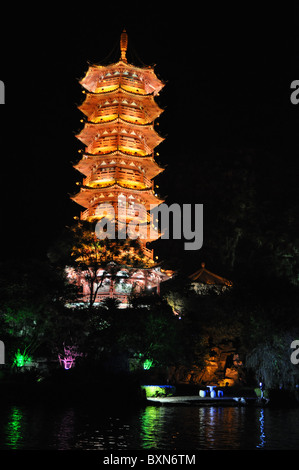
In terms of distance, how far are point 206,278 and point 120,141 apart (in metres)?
10.9

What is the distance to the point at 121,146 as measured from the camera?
111ft

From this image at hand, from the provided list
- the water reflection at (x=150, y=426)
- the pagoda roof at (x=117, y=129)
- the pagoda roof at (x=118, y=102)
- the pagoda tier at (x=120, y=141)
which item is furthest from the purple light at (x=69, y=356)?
the pagoda roof at (x=118, y=102)

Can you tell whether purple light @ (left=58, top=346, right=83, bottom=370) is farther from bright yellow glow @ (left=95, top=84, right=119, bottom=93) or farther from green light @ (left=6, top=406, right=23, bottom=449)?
bright yellow glow @ (left=95, top=84, right=119, bottom=93)

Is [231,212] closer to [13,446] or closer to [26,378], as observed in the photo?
[26,378]

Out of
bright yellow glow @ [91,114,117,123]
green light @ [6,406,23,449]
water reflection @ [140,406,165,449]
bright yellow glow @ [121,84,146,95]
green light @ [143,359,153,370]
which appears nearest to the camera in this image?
green light @ [6,406,23,449]

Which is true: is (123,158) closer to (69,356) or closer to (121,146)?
(121,146)

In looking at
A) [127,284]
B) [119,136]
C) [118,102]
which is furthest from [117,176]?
[127,284]

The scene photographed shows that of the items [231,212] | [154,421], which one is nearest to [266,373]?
[154,421]

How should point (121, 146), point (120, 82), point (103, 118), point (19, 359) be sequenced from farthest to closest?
point (120, 82) < point (103, 118) < point (121, 146) < point (19, 359)

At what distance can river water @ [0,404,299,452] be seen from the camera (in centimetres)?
993

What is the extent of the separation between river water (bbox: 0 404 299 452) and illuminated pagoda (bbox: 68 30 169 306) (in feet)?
49.2

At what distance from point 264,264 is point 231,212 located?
212 inches

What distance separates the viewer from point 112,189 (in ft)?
105

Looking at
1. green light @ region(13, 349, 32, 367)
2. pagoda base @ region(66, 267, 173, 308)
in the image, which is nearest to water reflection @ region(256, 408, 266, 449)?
green light @ region(13, 349, 32, 367)
